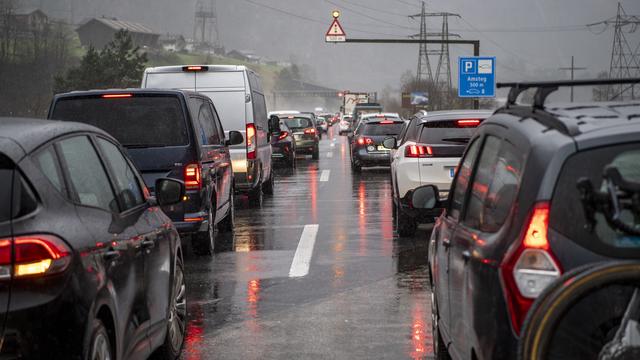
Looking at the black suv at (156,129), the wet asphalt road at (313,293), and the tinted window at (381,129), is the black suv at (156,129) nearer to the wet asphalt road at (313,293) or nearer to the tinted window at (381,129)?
the wet asphalt road at (313,293)

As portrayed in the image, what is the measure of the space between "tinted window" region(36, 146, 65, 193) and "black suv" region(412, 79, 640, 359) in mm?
1969

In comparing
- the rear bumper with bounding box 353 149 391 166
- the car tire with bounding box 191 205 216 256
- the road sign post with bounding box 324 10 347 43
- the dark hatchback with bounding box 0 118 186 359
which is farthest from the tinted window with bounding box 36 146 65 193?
the road sign post with bounding box 324 10 347 43

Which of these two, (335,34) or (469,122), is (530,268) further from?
(335,34)

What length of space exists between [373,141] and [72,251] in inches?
1113

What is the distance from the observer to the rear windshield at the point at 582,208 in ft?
14.6

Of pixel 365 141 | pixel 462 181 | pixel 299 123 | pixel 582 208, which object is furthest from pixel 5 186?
pixel 299 123

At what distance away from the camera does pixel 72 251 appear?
194 inches

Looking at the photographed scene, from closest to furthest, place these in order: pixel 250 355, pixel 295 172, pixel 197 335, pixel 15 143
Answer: pixel 15 143
pixel 250 355
pixel 197 335
pixel 295 172

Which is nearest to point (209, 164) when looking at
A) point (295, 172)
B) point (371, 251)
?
point (371, 251)

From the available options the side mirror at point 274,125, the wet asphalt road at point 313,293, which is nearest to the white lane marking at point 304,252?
the wet asphalt road at point 313,293

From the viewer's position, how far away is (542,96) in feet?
17.1

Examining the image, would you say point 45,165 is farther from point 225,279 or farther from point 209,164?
point 209,164

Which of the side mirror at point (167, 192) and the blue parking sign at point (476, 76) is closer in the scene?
the side mirror at point (167, 192)

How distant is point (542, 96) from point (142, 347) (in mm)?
2681
